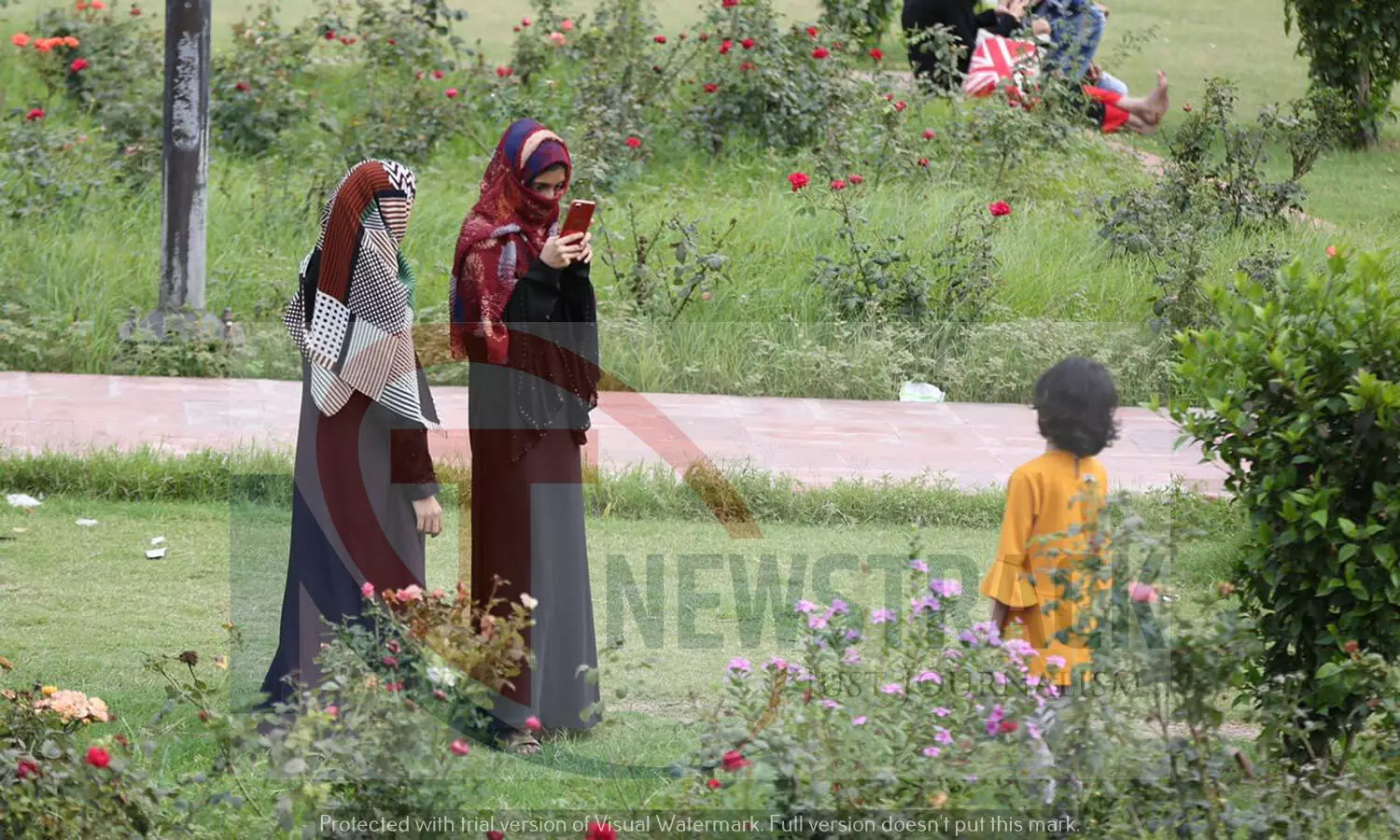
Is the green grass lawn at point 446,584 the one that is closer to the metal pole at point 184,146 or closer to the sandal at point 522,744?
the sandal at point 522,744

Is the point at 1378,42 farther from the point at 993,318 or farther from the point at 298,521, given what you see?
the point at 298,521

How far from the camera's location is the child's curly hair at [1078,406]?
4.07 m

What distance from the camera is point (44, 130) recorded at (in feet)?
35.3

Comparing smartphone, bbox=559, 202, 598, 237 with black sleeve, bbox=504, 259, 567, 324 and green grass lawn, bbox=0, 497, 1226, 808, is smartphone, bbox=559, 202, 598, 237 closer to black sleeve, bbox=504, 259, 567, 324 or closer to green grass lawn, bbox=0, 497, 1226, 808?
black sleeve, bbox=504, 259, 567, 324

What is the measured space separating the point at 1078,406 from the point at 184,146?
18.3 ft

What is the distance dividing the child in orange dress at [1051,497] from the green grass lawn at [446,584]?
82 centimetres

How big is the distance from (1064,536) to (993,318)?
214 inches

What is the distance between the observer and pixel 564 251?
450 cm

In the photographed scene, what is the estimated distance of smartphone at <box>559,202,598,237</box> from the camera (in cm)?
443

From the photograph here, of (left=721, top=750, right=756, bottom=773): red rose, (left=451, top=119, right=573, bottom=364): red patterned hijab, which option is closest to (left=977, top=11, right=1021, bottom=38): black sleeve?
(left=451, top=119, right=573, bottom=364): red patterned hijab

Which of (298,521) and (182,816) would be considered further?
(298,521)

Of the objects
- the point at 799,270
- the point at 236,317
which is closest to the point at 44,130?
the point at 236,317

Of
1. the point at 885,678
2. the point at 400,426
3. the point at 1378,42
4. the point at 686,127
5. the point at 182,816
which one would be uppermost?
the point at 1378,42

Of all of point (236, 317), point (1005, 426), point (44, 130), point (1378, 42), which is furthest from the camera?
point (1378, 42)
